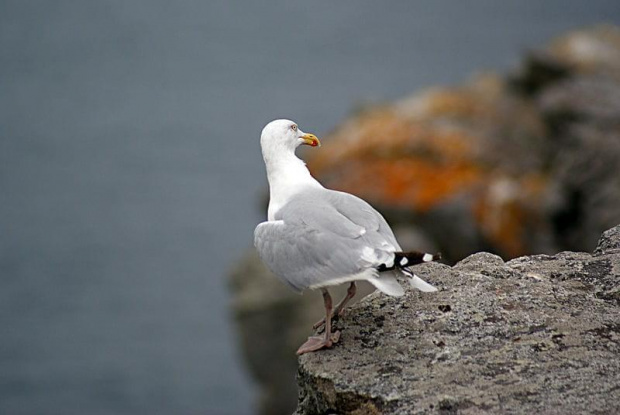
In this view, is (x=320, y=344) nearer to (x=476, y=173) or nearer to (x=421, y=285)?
(x=421, y=285)

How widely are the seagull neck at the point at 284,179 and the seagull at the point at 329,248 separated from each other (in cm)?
4

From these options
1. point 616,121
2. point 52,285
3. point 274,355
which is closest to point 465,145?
point 616,121

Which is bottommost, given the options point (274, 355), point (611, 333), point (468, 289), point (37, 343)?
point (611, 333)

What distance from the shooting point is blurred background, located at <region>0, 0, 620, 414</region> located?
17.5m

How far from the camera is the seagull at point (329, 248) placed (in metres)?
4.79

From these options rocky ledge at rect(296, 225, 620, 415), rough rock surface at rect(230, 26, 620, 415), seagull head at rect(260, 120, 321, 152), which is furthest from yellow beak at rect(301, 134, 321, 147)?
rough rock surface at rect(230, 26, 620, 415)

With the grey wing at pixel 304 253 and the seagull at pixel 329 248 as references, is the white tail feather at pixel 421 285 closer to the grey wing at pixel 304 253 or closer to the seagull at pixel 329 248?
the seagull at pixel 329 248

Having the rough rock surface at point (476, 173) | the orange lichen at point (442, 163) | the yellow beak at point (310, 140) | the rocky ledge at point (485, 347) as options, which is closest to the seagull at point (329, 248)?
the rocky ledge at point (485, 347)

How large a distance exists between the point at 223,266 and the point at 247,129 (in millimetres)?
7016

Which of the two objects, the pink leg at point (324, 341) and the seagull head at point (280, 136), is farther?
the seagull head at point (280, 136)

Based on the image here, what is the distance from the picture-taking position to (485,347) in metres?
4.69

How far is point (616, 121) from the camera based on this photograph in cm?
1018

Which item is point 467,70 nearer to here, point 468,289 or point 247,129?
point 247,129

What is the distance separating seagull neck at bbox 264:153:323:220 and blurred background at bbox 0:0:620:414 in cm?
448
